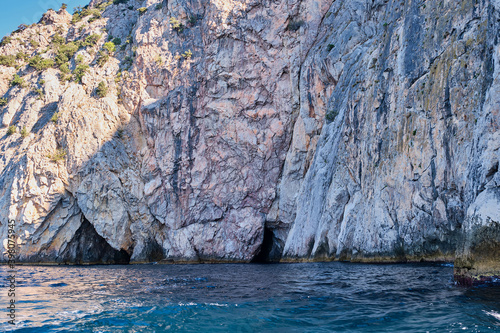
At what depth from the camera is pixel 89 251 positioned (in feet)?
132

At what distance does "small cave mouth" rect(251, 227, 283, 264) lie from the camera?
37.3 m

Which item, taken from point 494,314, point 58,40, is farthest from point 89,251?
point 494,314

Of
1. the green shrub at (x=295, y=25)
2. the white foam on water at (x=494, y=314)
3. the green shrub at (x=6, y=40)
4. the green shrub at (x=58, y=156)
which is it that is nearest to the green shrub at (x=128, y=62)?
the green shrub at (x=58, y=156)

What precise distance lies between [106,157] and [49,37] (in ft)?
95.0

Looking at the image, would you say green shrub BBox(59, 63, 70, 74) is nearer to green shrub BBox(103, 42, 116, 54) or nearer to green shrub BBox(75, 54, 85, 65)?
green shrub BBox(75, 54, 85, 65)

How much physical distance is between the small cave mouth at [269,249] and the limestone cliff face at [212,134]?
17 centimetres

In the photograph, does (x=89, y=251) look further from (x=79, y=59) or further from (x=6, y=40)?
(x=6, y=40)

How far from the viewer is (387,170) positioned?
21828 millimetres

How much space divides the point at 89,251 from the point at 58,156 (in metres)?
11.3

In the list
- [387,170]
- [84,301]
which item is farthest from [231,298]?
[387,170]

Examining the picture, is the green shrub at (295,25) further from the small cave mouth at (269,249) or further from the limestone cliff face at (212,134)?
the small cave mouth at (269,249)

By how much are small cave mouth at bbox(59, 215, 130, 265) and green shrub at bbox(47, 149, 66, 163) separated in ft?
23.2

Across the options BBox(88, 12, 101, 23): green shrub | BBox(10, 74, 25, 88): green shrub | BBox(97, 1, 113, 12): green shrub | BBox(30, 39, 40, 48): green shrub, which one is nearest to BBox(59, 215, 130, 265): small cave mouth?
BBox(10, 74, 25, 88): green shrub

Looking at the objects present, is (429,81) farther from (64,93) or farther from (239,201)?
(64,93)
